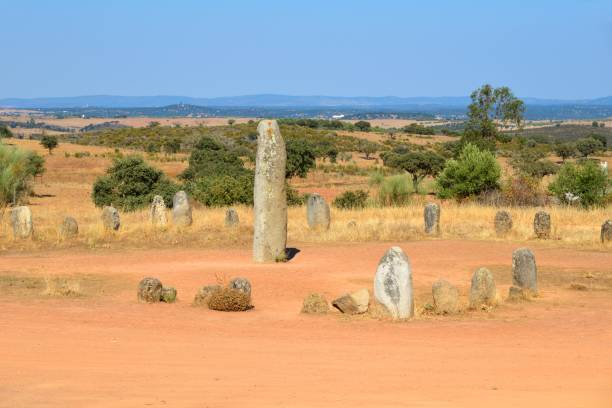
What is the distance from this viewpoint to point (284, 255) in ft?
69.6

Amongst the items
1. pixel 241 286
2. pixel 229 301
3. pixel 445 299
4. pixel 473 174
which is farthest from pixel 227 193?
pixel 445 299

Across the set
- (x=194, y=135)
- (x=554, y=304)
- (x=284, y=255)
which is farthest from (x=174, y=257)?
(x=194, y=135)

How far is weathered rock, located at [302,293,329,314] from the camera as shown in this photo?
1566 centimetres

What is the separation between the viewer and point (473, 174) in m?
35.8

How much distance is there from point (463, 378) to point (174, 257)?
12307mm

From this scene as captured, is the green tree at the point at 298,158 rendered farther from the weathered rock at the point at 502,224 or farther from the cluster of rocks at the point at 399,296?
the cluster of rocks at the point at 399,296

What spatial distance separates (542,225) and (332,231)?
5.62m

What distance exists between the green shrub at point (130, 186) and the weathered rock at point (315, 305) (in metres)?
20.7

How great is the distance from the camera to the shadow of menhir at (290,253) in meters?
21.7

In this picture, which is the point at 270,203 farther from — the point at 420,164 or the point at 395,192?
the point at 420,164

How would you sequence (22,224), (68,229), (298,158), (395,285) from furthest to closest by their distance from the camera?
1. (298,158)
2. (68,229)
3. (22,224)
4. (395,285)

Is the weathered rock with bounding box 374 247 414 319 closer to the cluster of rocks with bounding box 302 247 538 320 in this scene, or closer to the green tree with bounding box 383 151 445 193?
the cluster of rocks with bounding box 302 247 538 320

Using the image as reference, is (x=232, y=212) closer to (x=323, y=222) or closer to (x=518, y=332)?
(x=323, y=222)

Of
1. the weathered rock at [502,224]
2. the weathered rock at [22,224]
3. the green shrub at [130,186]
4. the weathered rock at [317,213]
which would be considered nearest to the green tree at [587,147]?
the green shrub at [130,186]
